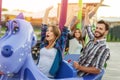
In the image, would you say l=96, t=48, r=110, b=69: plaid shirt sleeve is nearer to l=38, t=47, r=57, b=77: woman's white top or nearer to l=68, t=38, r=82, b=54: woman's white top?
l=38, t=47, r=57, b=77: woman's white top

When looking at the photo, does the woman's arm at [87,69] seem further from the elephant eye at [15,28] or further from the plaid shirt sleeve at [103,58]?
the elephant eye at [15,28]

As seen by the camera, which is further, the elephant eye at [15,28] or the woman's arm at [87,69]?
the woman's arm at [87,69]

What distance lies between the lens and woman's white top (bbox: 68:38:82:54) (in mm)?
6551

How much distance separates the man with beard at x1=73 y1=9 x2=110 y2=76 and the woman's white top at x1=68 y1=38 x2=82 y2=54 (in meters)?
2.19

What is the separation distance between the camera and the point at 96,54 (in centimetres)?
420

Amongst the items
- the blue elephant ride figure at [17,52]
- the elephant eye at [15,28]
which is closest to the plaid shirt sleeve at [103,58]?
the blue elephant ride figure at [17,52]

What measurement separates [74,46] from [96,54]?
246 centimetres

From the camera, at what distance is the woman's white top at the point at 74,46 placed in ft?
21.5

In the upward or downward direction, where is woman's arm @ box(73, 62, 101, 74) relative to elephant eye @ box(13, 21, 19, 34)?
downward

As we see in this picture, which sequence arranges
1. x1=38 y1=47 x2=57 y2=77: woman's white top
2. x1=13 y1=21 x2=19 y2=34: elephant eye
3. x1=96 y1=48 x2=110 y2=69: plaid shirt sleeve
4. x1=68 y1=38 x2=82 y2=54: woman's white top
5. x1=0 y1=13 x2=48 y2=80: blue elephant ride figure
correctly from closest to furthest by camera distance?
x1=0 y1=13 x2=48 y2=80: blue elephant ride figure
x1=13 y1=21 x2=19 y2=34: elephant eye
x1=38 y1=47 x2=57 y2=77: woman's white top
x1=96 y1=48 x2=110 y2=69: plaid shirt sleeve
x1=68 y1=38 x2=82 y2=54: woman's white top

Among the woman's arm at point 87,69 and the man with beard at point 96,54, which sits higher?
the man with beard at point 96,54

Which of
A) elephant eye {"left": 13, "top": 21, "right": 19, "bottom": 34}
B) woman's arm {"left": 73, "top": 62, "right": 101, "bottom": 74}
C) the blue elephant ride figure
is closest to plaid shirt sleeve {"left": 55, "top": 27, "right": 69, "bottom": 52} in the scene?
woman's arm {"left": 73, "top": 62, "right": 101, "bottom": 74}

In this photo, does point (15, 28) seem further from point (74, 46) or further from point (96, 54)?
point (74, 46)

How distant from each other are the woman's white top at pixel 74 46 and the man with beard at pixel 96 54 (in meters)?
2.19
